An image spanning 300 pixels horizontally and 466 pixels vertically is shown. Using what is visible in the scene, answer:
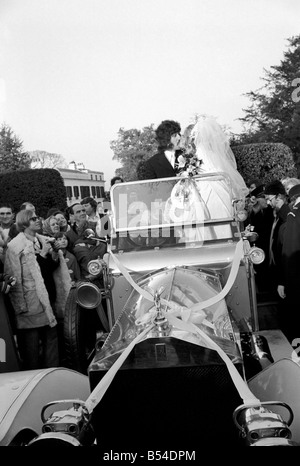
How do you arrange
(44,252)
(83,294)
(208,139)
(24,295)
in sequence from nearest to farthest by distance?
(83,294) < (24,295) < (44,252) < (208,139)

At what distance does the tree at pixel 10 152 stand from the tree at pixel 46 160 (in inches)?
263

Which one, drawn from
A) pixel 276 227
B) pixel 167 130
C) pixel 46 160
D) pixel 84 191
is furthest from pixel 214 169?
pixel 46 160

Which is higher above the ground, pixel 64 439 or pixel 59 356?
pixel 64 439

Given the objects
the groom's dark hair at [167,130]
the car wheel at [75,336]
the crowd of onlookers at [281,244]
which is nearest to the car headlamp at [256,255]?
the crowd of onlookers at [281,244]

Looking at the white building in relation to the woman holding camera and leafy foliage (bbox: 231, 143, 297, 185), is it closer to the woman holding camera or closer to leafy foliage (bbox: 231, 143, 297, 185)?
leafy foliage (bbox: 231, 143, 297, 185)

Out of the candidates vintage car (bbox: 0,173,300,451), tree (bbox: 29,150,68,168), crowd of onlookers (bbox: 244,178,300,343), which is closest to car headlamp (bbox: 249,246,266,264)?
vintage car (bbox: 0,173,300,451)

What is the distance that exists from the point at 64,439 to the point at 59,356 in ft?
10.4

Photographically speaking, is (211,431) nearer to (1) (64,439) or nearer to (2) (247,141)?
(1) (64,439)

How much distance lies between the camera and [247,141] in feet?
64.4

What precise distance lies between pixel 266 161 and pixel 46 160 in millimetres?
25686

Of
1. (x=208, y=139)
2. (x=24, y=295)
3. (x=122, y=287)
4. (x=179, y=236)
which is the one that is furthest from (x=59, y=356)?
(x=208, y=139)

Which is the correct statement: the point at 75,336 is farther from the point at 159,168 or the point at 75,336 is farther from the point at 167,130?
the point at 167,130

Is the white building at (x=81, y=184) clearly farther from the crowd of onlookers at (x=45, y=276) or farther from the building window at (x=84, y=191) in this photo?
the crowd of onlookers at (x=45, y=276)

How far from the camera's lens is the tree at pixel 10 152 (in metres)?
27.7
